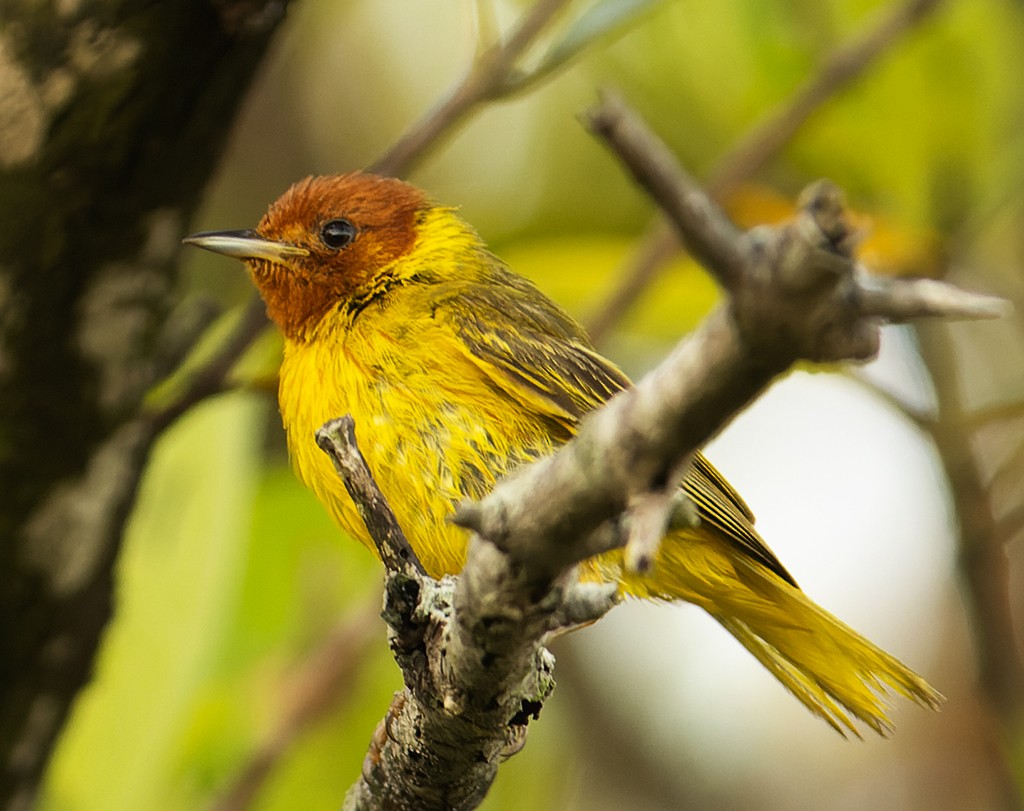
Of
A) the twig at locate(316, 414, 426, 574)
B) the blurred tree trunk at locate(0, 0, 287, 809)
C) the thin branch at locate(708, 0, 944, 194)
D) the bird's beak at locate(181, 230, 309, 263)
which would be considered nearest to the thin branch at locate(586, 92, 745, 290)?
the twig at locate(316, 414, 426, 574)

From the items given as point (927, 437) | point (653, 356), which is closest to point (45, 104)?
point (927, 437)

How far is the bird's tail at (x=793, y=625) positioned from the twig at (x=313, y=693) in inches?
33.2

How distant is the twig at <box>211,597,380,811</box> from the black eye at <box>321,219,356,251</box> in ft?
3.17

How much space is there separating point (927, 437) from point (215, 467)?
6.01 feet

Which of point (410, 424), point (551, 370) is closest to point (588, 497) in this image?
point (410, 424)

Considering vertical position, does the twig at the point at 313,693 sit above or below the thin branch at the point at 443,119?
below

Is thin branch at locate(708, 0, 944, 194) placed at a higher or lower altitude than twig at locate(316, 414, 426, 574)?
higher

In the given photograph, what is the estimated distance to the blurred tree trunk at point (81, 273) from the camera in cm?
270

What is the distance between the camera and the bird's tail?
129 inches

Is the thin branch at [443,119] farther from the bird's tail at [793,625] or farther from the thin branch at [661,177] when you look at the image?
the thin branch at [661,177]

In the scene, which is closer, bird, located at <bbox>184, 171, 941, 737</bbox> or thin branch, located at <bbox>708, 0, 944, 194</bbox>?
bird, located at <bbox>184, 171, 941, 737</bbox>

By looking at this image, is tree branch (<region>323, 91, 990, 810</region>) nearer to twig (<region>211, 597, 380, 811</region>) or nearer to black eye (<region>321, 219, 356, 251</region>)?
twig (<region>211, 597, 380, 811</region>)

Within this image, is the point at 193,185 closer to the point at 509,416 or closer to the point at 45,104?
the point at 45,104

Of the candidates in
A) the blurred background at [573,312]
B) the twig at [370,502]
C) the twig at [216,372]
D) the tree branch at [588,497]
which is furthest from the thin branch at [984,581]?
the twig at [370,502]
